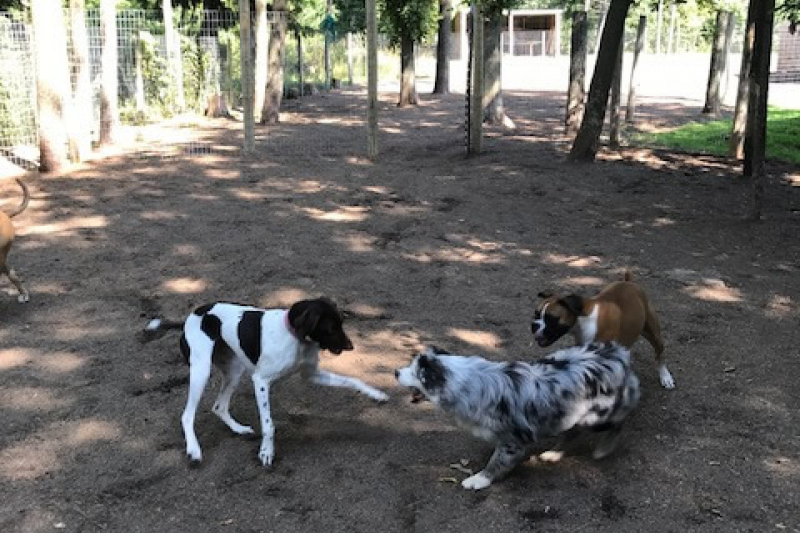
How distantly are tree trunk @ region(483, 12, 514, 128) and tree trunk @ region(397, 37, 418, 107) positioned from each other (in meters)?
6.96

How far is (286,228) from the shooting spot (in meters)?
9.64

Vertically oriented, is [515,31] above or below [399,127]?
above

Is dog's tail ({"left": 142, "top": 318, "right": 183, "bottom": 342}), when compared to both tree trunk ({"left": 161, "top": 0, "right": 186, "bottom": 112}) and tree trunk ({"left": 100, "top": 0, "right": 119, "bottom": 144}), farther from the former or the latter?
tree trunk ({"left": 161, "top": 0, "right": 186, "bottom": 112})

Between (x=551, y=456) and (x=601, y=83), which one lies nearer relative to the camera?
(x=551, y=456)

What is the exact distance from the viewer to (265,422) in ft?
14.7

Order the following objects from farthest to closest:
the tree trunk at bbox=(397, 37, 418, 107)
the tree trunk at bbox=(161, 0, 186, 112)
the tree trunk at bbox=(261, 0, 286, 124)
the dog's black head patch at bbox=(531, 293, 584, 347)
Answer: the tree trunk at bbox=(397, 37, 418, 107) < the tree trunk at bbox=(161, 0, 186, 112) < the tree trunk at bbox=(261, 0, 286, 124) < the dog's black head patch at bbox=(531, 293, 584, 347)

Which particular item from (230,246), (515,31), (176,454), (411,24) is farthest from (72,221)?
(515,31)

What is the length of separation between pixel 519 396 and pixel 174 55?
19.0 metres

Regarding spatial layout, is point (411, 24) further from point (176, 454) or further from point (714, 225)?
point (176, 454)

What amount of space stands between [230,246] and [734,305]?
5.34 meters

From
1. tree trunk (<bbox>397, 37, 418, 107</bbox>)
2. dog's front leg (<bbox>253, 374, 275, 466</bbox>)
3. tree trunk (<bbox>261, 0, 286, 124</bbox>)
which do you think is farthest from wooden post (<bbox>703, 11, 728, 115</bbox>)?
dog's front leg (<bbox>253, 374, 275, 466</bbox>)

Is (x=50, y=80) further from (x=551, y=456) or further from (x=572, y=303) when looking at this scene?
(x=551, y=456)

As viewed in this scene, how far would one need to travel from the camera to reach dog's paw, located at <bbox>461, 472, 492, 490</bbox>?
4109mm

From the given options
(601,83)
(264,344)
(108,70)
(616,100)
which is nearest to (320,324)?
(264,344)
